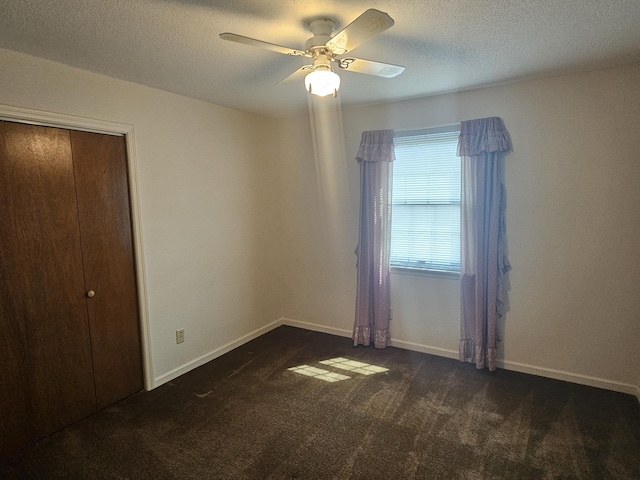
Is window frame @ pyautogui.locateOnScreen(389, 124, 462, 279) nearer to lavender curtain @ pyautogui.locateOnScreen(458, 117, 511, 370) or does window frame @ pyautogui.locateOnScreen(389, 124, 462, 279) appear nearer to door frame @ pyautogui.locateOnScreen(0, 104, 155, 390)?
lavender curtain @ pyautogui.locateOnScreen(458, 117, 511, 370)

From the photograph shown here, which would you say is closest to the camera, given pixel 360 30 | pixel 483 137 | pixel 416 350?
pixel 360 30

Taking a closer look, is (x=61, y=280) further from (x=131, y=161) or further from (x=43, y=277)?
(x=131, y=161)

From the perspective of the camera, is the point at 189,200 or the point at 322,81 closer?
the point at 322,81

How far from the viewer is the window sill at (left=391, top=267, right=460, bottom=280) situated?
315 centimetres

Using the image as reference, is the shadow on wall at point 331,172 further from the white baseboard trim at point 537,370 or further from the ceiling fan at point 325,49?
the ceiling fan at point 325,49

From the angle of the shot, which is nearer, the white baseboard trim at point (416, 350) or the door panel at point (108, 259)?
the door panel at point (108, 259)

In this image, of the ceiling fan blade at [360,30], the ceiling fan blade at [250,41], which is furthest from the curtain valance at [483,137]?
the ceiling fan blade at [250,41]

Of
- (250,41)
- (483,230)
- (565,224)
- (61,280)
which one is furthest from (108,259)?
(565,224)

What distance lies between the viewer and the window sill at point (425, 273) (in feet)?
10.3

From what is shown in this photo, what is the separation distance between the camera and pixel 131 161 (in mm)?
2574

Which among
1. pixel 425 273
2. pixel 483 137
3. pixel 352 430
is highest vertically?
pixel 483 137

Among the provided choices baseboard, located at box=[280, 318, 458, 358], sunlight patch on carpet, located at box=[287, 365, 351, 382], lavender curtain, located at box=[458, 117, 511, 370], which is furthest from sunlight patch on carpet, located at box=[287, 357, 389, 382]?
lavender curtain, located at box=[458, 117, 511, 370]

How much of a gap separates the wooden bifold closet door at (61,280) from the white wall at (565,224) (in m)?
2.38

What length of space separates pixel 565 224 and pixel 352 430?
2157 mm
